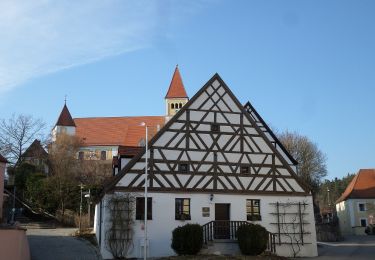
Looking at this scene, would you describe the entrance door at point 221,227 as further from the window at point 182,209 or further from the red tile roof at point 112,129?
the red tile roof at point 112,129

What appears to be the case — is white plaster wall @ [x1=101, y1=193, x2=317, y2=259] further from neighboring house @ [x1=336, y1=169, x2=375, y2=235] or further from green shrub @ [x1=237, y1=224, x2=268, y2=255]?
neighboring house @ [x1=336, y1=169, x2=375, y2=235]

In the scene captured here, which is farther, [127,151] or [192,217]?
[127,151]

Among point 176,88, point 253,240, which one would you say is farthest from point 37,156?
point 253,240

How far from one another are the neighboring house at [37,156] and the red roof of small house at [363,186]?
135 feet

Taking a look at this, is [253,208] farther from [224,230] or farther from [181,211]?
[181,211]

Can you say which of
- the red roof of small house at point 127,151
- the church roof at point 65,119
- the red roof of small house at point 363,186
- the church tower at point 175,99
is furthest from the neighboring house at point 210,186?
the church roof at point 65,119

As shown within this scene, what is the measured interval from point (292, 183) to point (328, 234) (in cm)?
1745

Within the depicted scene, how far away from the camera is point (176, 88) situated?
92.4 m

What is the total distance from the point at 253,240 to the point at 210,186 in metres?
4.62

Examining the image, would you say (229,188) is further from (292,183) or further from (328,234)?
(328,234)

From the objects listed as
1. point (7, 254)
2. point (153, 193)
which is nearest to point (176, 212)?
point (153, 193)

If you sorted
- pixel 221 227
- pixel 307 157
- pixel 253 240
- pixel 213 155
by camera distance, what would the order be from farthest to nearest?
pixel 307 157, pixel 213 155, pixel 221 227, pixel 253 240

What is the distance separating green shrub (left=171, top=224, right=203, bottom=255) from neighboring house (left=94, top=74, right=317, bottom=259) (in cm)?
170

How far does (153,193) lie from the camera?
26703 mm
